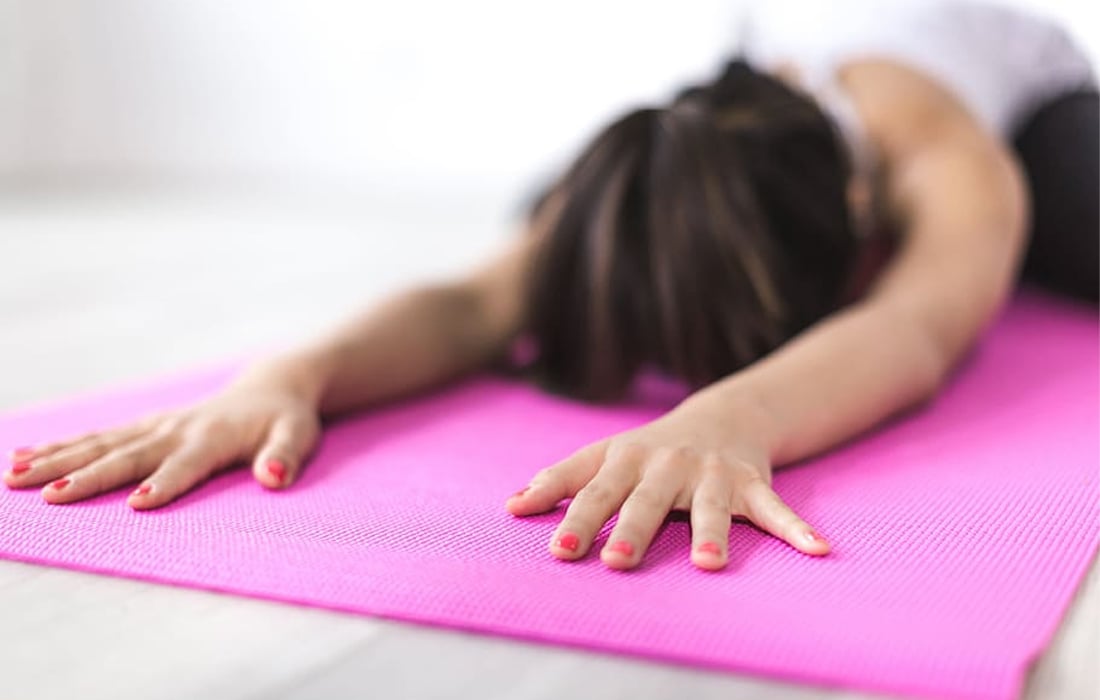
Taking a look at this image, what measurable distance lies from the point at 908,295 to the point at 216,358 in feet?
2.42

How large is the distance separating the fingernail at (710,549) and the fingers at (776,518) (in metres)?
0.05

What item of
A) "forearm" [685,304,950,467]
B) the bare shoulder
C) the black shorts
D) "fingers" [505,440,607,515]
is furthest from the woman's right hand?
the black shorts

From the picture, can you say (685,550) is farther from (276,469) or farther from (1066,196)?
(1066,196)

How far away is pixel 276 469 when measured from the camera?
0.82 m

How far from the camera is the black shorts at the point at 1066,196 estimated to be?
54.2 inches

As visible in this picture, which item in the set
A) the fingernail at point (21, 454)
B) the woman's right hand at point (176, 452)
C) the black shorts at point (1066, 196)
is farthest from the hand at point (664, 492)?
the black shorts at point (1066, 196)

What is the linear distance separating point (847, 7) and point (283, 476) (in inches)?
45.0

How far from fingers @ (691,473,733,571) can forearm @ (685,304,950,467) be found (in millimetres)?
98

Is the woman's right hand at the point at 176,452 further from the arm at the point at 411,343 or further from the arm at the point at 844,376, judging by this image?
the arm at the point at 844,376

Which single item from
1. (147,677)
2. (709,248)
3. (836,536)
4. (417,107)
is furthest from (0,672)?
(417,107)

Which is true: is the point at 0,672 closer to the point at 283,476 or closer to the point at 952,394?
the point at 283,476

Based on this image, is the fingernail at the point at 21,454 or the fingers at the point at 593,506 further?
the fingernail at the point at 21,454

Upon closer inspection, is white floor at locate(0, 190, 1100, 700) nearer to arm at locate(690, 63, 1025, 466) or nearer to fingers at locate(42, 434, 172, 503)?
fingers at locate(42, 434, 172, 503)

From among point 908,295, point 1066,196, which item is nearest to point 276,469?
point 908,295
